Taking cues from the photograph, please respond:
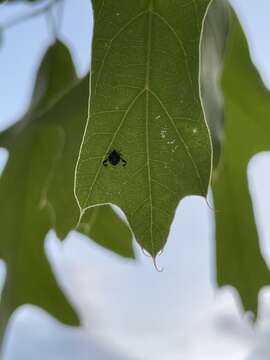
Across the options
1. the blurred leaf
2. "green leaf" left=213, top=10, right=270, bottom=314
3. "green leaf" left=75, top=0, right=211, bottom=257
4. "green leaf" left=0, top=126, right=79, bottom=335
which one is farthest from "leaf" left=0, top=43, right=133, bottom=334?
"green leaf" left=75, top=0, right=211, bottom=257

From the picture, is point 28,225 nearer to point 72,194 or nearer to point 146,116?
point 72,194

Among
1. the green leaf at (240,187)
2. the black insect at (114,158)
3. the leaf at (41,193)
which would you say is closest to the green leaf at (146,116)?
the black insect at (114,158)

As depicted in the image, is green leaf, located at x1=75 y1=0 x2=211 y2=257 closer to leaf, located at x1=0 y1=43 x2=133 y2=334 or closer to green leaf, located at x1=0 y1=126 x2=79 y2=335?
leaf, located at x1=0 y1=43 x2=133 y2=334

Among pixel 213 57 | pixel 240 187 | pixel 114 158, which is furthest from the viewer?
pixel 240 187

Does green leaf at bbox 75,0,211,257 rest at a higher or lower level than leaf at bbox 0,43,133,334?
higher

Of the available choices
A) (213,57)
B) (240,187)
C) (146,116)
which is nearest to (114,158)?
(146,116)
